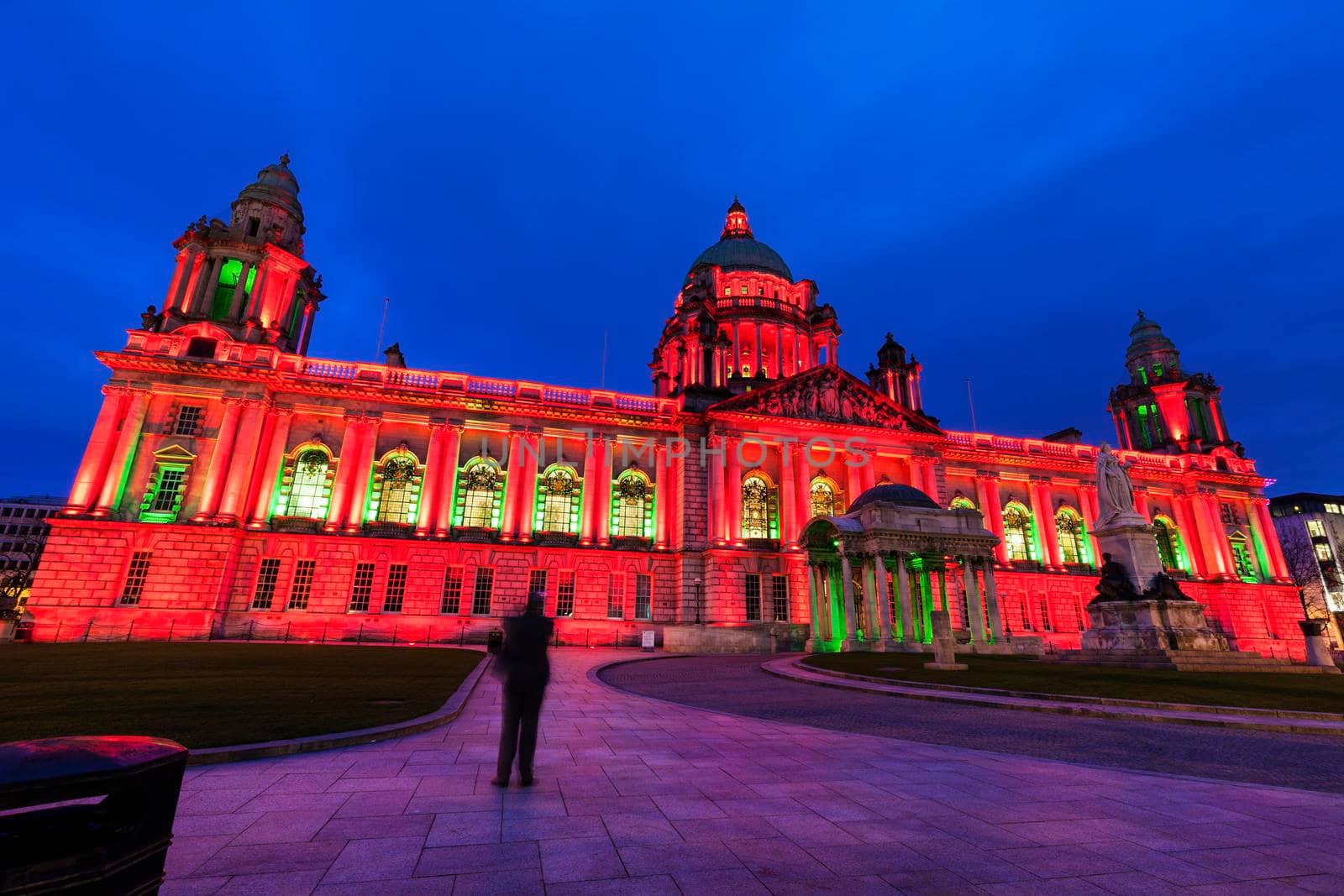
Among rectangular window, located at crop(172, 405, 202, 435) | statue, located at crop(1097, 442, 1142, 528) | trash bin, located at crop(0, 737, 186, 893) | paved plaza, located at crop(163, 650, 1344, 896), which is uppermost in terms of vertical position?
rectangular window, located at crop(172, 405, 202, 435)

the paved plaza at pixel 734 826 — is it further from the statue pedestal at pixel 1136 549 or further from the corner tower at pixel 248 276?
the corner tower at pixel 248 276

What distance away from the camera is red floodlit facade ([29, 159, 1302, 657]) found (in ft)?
108

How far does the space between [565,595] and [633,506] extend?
7224 mm

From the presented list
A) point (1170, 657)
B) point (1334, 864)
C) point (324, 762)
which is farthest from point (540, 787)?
point (1170, 657)

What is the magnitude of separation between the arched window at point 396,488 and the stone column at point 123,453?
12.2m

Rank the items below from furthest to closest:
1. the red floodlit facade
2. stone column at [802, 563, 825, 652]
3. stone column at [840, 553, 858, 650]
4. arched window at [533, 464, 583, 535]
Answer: arched window at [533, 464, 583, 535]
stone column at [802, 563, 825, 652]
the red floodlit facade
stone column at [840, 553, 858, 650]

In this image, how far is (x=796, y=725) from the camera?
11.1m

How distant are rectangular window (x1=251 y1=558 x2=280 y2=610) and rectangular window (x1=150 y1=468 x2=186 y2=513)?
18.6ft

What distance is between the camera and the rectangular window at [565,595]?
1468 inches

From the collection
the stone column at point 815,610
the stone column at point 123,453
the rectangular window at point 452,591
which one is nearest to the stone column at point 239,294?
the stone column at point 123,453

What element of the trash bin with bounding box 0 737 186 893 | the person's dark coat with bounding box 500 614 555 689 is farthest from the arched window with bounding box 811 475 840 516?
the trash bin with bounding box 0 737 186 893

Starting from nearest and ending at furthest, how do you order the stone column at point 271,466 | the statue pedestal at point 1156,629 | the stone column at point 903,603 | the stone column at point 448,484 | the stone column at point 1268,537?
the statue pedestal at point 1156,629 < the stone column at point 903,603 < the stone column at point 271,466 < the stone column at point 448,484 < the stone column at point 1268,537

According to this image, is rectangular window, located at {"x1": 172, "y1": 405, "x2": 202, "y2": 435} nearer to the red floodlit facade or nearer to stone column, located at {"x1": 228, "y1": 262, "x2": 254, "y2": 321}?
the red floodlit facade

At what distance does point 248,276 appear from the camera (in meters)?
40.3
